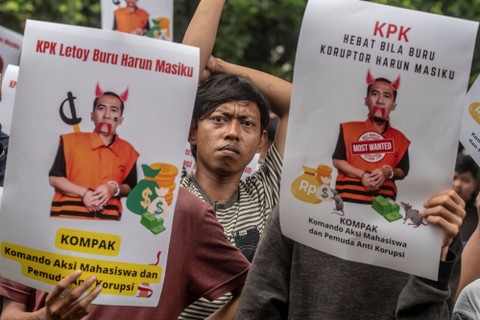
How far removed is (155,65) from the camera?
3.05 metres

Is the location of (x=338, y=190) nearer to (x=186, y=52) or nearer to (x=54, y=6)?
(x=186, y=52)

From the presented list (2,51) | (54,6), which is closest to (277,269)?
(2,51)

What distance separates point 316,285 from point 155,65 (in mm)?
749

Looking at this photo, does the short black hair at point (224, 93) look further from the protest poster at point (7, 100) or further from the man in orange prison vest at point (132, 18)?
the man in orange prison vest at point (132, 18)

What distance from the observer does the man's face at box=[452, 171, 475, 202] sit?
23.0ft

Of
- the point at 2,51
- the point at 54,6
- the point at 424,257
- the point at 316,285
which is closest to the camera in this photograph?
the point at 424,257

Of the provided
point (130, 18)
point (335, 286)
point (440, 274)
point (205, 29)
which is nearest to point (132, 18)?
point (130, 18)

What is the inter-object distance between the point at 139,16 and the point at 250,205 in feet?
7.87

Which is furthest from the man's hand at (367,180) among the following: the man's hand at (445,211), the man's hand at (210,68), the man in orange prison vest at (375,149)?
the man's hand at (210,68)

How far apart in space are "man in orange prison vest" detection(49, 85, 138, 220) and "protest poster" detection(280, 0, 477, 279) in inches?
17.4

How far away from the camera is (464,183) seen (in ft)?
23.1

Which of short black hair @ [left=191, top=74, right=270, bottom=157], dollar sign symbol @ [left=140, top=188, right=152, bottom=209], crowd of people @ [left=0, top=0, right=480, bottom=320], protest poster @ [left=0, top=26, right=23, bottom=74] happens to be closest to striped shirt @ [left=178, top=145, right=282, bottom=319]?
crowd of people @ [left=0, top=0, right=480, bottom=320]

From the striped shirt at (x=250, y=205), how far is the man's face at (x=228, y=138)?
78 millimetres

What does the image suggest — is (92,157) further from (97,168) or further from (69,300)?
(69,300)
